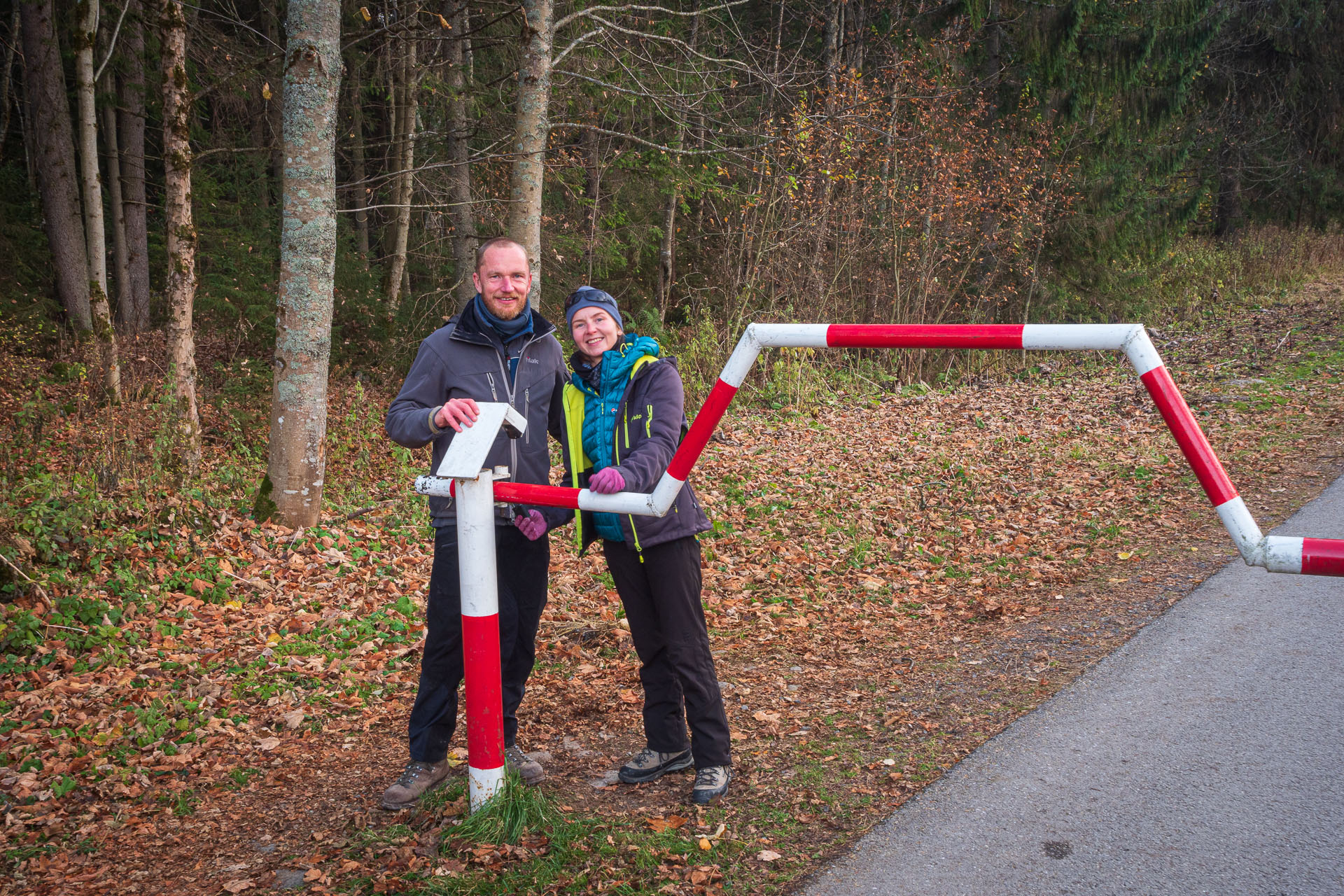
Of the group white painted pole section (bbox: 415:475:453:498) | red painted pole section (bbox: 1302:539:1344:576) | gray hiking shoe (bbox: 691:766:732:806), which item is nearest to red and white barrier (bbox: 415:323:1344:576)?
red painted pole section (bbox: 1302:539:1344:576)

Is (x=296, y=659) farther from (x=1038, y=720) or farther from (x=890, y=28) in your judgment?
(x=890, y=28)

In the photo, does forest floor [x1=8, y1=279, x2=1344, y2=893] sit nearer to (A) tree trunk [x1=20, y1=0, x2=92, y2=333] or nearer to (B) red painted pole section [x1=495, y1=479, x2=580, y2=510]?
(B) red painted pole section [x1=495, y1=479, x2=580, y2=510]

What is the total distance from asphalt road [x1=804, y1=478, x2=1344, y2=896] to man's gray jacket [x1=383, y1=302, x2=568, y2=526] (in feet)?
6.34

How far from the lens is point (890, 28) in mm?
17297

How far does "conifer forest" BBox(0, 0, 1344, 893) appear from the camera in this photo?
4.00 metres

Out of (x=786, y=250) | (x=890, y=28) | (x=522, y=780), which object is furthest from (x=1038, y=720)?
(x=890, y=28)

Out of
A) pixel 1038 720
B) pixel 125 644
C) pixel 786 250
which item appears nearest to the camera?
pixel 1038 720

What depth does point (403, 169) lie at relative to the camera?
507 inches

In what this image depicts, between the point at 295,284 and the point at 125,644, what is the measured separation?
293 centimetres

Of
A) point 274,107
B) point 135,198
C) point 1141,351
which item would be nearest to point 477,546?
point 1141,351

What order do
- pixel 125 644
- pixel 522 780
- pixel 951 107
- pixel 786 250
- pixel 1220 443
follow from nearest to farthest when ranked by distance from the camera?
pixel 522 780 < pixel 125 644 < pixel 1220 443 < pixel 786 250 < pixel 951 107

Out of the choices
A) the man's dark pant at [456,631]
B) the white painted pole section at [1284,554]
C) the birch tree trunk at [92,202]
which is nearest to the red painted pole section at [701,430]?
the man's dark pant at [456,631]

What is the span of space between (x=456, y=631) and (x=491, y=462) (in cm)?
69

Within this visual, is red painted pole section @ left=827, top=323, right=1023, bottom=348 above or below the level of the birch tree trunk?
below
